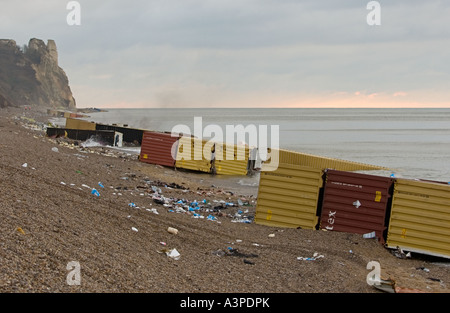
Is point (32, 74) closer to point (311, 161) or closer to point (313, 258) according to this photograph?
point (311, 161)

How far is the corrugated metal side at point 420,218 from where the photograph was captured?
11.8m

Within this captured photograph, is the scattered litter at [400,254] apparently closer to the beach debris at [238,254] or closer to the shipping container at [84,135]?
the beach debris at [238,254]

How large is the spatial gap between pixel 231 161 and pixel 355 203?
1512cm

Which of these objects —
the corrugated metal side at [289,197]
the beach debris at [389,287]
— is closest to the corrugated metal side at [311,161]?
the corrugated metal side at [289,197]

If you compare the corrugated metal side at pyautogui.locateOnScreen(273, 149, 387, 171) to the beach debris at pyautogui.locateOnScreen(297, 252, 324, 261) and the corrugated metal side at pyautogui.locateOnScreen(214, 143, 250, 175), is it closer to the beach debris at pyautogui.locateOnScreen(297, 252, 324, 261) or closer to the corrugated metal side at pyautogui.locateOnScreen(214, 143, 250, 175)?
the corrugated metal side at pyautogui.locateOnScreen(214, 143, 250, 175)

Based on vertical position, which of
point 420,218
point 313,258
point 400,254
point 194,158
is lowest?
point 400,254

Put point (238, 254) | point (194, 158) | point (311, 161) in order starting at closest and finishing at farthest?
1. point (238, 254)
2. point (194, 158)
3. point (311, 161)

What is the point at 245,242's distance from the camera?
11023 millimetres

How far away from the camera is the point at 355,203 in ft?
41.1

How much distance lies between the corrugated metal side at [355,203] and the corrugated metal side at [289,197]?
0.31 m

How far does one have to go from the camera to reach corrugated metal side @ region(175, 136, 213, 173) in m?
26.8

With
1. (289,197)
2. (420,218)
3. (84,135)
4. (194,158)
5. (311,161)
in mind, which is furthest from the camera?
(84,135)

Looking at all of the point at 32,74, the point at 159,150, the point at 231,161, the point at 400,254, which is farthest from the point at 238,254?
the point at 32,74

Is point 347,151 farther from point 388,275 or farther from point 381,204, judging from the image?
point 388,275
